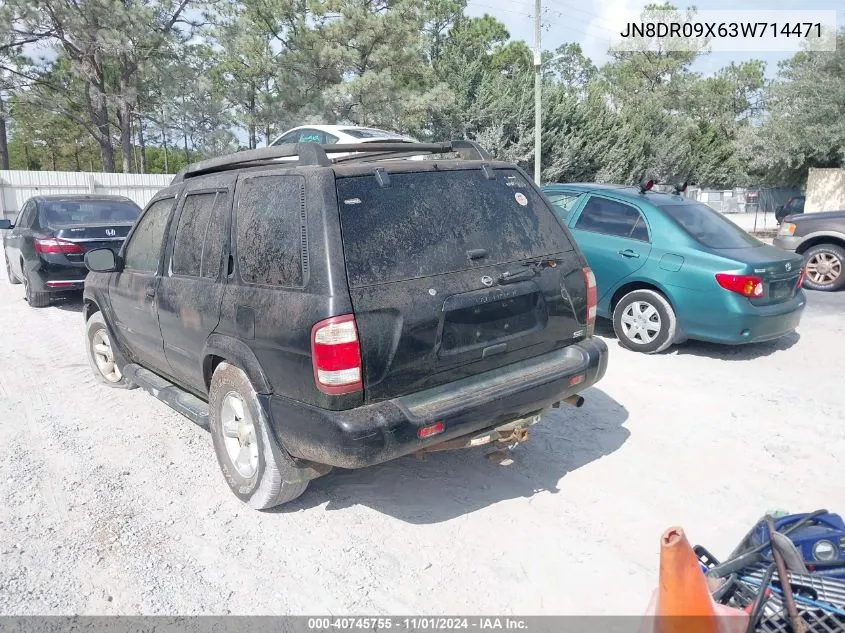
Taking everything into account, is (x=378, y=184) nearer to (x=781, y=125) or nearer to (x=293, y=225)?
(x=293, y=225)

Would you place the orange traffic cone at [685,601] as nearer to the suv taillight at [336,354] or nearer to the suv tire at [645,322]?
the suv taillight at [336,354]

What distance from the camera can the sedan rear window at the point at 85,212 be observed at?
9602mm

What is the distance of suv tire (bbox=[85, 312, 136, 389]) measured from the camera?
584 centimetres

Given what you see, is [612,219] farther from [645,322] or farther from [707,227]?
[645,322]

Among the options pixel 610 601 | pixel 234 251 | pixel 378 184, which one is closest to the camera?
pixel 610 601

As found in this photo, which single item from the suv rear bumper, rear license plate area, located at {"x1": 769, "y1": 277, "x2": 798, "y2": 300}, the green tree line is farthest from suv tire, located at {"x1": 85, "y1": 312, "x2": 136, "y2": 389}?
the green tree line

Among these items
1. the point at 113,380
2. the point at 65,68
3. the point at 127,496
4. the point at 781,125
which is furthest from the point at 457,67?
the point at 127,496

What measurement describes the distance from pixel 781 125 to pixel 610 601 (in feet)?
87.8

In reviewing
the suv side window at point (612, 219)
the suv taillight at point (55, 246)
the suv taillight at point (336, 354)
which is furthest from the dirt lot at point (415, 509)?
the suv taillight at point (55, 246)

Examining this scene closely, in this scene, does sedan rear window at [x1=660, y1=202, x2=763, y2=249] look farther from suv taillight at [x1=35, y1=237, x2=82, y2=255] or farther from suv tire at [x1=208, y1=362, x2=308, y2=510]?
suv taillight at [x1=35, y1=237, x2=82, y2=255]

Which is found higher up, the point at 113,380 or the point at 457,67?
the point at 457,67

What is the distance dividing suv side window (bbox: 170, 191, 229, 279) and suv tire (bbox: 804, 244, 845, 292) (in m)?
9.24

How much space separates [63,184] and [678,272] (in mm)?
24020

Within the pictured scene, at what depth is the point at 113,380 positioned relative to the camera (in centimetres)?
595
